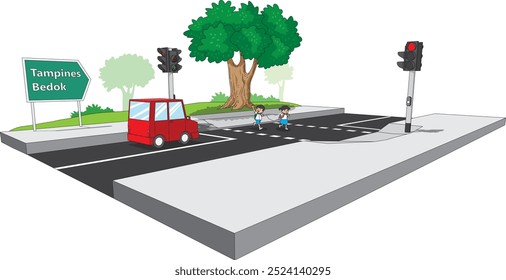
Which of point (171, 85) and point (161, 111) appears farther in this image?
point (171, 85)

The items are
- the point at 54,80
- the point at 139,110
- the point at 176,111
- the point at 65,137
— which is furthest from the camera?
the point at 54,80

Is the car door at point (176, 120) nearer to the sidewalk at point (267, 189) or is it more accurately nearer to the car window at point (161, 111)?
the car window at point (161, 111)

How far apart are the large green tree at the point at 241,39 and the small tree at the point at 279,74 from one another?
23.3ft

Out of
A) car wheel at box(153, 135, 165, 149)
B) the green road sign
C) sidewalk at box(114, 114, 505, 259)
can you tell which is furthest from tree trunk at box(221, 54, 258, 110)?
sidewalk at box(114, 114, 505, 259)

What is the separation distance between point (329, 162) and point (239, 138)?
15.5ft

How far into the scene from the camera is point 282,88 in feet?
90.9

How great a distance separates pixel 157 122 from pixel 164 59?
345 centimetres

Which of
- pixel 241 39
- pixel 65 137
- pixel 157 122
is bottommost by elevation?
pixel 65 137

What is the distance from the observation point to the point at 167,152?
372 inches

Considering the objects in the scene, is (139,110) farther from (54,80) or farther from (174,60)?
(54,80)

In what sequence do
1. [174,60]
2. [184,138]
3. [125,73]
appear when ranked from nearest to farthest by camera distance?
1. [184,138]
2. [174,60]
3. [125,73]

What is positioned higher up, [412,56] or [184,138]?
[412,56]

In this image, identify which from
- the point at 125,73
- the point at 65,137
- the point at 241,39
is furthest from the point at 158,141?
the point at 125,73

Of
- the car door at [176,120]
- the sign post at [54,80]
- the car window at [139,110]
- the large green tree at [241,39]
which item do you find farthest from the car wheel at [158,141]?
the large green tree at [241,39]
